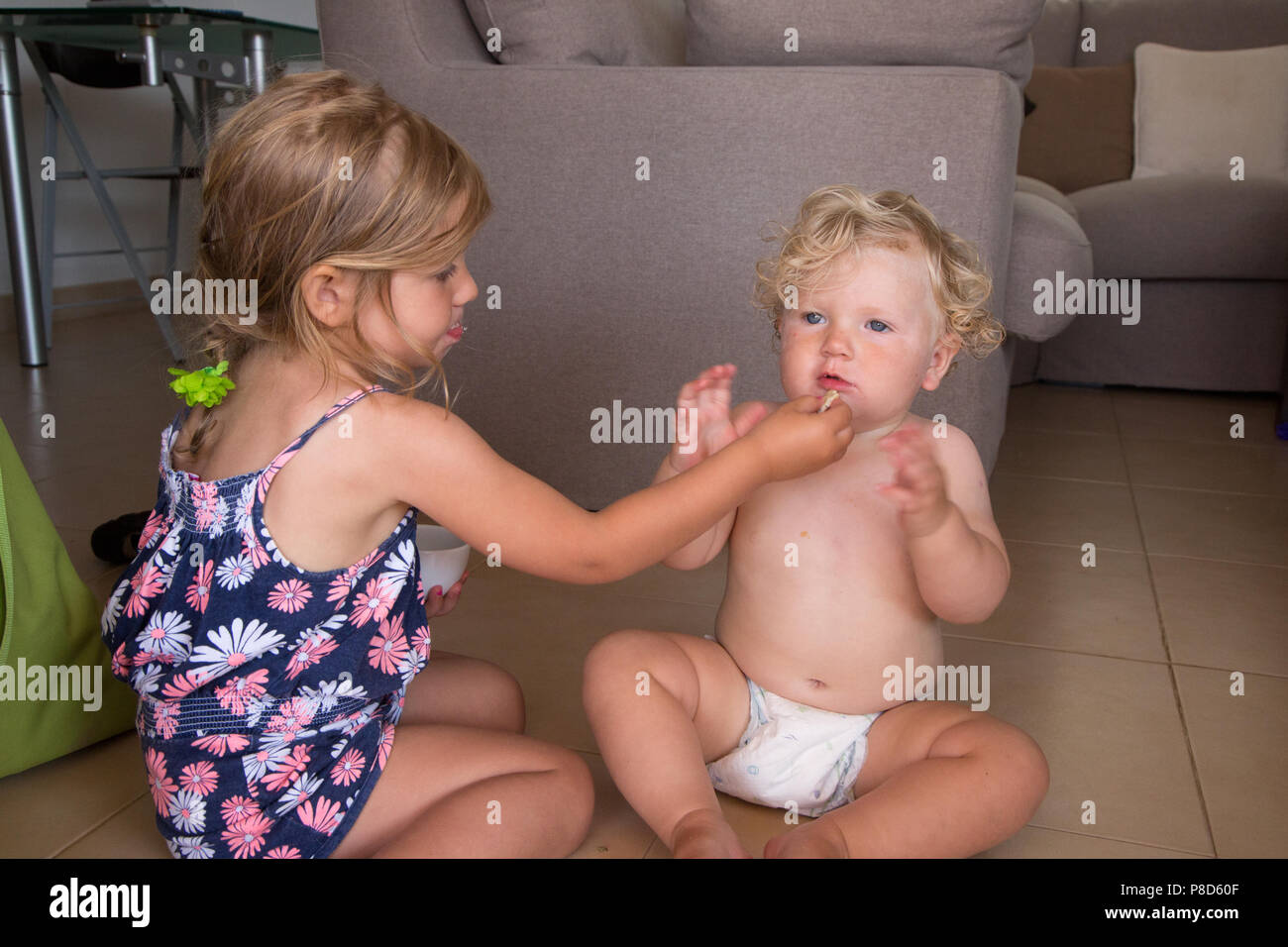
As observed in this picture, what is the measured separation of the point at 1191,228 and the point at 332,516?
2.37 metres

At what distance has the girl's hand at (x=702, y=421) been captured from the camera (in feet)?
2.94

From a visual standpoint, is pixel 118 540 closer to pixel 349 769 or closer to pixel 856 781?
pixel 349 769

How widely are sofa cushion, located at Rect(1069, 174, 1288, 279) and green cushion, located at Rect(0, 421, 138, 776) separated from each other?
2.35m

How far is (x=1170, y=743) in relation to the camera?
1012 mm

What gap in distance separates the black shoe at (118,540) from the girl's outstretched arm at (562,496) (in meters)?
0.75

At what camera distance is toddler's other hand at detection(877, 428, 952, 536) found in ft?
2.56

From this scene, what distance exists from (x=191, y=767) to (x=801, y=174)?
98 centimetres

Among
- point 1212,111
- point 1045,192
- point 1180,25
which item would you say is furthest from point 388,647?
point 1180,25

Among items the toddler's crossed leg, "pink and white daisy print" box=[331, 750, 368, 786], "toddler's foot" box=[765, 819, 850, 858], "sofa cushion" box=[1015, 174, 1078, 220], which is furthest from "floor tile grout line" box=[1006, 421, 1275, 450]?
"pink and white daisy print" box=[331, 750, 368, 786]

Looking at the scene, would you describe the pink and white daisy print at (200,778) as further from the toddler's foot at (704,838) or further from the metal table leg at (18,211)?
the metal table leg at (18,211)

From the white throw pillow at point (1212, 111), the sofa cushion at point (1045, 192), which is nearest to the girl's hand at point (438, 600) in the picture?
the sofa cushion at point (1045, 192)

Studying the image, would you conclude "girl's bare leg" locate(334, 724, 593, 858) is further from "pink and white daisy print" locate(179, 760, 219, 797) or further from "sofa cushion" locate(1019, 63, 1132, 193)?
"sofa cushion" locate(1019, 63, 1132, 193)

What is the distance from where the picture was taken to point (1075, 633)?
4.14ft
